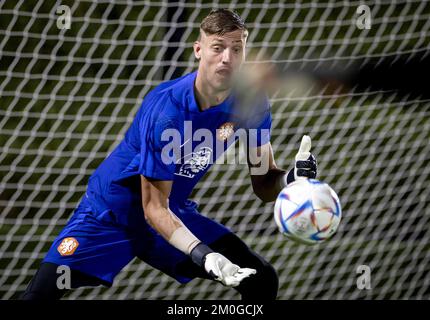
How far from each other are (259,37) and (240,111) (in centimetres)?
178

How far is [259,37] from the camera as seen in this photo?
522cm

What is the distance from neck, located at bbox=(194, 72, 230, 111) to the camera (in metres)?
3.41

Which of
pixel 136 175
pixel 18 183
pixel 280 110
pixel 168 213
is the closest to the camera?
pixel 168 213

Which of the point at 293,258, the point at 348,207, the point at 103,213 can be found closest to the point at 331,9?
the point at 348,207

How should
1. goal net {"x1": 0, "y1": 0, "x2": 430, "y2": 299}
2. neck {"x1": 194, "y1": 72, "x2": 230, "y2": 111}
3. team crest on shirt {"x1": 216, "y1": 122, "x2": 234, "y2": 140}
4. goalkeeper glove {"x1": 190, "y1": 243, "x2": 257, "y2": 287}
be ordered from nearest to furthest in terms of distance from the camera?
goalkeeper glove {"x1": 190, "y1": 243, "x2": 257, "y2": 287} → neck {"x1": 194, "y1": 72, "x2": 230, "y2": 111} → team crest on shirt {"x1": 216, "y1": 122, "x2": 234, "y2": 140} → goal net {"x1": 0, "y1": 0, "x2": 430, "y2": 299}

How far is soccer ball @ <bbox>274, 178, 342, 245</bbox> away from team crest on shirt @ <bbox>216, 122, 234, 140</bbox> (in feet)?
1.56

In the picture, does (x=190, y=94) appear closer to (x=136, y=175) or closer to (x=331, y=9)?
(x=136, y=175)

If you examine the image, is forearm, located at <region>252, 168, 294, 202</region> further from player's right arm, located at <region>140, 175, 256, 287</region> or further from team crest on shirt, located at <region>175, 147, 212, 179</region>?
player's right arm, located at <region>140, 175, 256, 287</region>

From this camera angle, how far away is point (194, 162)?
3.49 metres

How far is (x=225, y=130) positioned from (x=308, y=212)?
61 centimetres

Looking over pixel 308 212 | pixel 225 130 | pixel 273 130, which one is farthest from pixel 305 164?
pixel 273 130

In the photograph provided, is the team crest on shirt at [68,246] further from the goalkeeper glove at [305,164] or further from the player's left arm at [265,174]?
the goalkeeper glove at [305,164]

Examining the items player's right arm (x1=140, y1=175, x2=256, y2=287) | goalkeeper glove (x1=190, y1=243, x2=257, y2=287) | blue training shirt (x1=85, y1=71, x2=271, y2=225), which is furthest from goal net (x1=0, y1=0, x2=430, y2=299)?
goalkeeper glove (x1=190, y1=243, x2=257, y2=287)

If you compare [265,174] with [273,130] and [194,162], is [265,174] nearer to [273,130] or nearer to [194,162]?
[194,162]
